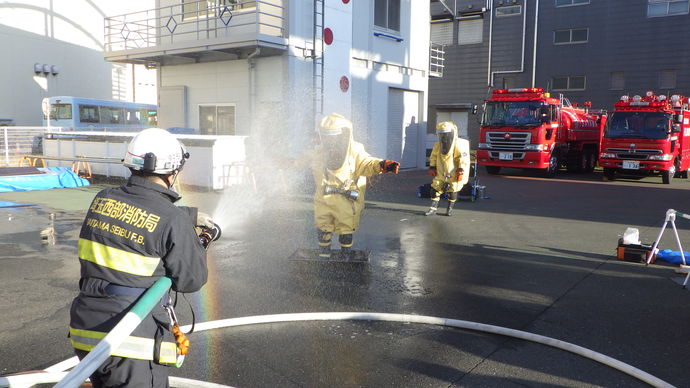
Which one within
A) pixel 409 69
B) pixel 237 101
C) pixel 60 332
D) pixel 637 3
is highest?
pixel 637 3

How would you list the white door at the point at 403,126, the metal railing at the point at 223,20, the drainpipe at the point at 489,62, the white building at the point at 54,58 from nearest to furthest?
the metal railing at the point at 223,20 → the white door at the point at 403,126 → the white building at the point at 54,58 → the drainpipe at the point at 489,62

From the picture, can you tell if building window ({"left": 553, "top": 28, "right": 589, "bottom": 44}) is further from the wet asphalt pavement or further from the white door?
the wet asphalt pavement

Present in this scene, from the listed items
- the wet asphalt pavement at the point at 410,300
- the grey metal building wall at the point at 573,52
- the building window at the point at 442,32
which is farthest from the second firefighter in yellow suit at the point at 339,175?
the building window at the point at 442,32

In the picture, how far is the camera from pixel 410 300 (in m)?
5.64

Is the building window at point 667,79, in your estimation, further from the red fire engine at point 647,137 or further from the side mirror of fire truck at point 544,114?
the side mirror of fire truck at point 544,114

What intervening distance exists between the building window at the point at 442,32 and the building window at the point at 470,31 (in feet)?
1.87

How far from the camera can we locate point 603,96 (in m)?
27.8

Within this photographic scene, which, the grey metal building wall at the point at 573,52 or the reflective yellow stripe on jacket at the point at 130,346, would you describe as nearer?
the reflective yellow stripe on jacket at the point at 130,346

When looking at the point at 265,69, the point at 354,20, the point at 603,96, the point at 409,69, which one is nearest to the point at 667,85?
the point at 603,96

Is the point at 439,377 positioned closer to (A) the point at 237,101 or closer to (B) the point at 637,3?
(A) the point at 237,101

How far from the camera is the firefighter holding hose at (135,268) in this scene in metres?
2.50

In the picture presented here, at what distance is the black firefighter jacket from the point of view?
98.6 inches

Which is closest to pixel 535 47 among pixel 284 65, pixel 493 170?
pixel 493 170

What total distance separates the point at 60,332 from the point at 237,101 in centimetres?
1331
